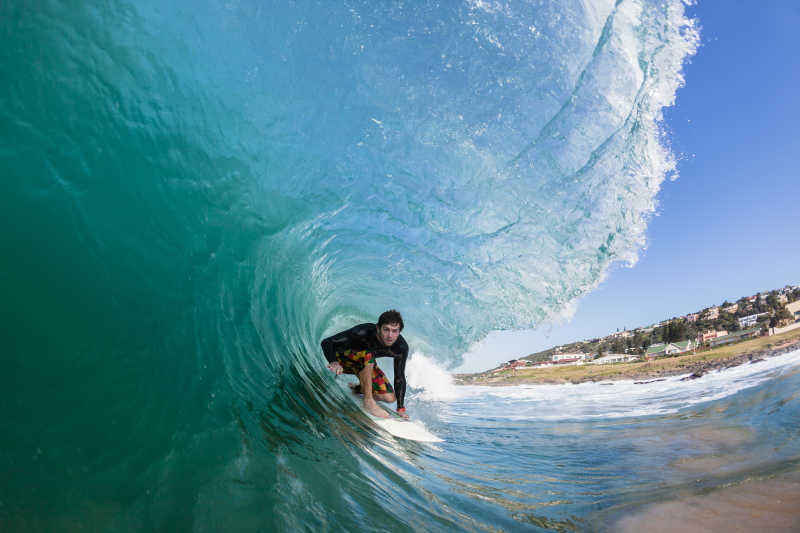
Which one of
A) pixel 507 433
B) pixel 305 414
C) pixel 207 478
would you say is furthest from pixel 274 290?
pixel 507 433

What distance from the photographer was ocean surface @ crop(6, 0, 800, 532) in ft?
6.84

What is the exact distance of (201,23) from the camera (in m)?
3.58

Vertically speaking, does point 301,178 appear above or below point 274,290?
above

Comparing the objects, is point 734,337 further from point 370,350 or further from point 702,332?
point 370,350

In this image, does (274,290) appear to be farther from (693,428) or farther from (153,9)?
(693,428)

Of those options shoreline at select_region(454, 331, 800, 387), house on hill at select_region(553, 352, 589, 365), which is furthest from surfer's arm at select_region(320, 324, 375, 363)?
house on hill at select_region(553, 352, 589, 365)

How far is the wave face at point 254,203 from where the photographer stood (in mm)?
→ 2037

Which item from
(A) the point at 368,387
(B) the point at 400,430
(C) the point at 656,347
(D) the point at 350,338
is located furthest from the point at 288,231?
(C) the point at 656,347

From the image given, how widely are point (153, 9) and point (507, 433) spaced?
774cm

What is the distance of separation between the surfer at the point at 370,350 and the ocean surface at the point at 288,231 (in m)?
0.46

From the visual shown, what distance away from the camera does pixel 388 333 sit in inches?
186

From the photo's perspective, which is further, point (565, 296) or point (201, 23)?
point (565, 296)

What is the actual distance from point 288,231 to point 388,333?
6.34 feet

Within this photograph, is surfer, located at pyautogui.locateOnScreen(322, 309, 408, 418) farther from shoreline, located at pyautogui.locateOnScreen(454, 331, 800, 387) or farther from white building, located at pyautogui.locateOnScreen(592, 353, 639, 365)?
white building, located at pyautogui.locateOnScreen(592, 353, 639, 365)
